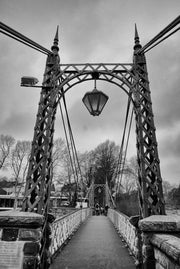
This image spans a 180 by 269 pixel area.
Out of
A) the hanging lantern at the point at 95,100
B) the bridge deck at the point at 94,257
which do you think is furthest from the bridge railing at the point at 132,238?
the hanging lantern at the point at 95,100

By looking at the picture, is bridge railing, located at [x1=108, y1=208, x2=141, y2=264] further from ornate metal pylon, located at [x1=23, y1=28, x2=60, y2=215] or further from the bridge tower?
ornate metal pylon, located at [x1=23, y1=28, x2=60, y2=215]

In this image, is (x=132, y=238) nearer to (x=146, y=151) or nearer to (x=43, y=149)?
(x=146, y=151)

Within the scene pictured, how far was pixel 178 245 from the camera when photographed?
151cm

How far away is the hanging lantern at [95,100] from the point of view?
10.5ft

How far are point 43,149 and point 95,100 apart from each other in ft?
4.56

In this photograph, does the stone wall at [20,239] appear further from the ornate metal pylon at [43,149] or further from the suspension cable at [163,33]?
the suspension cable at [163,33]

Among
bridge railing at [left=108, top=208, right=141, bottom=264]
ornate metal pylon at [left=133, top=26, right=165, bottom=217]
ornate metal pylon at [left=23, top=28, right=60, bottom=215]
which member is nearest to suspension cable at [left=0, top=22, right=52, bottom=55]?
ornate metal pylon at [left=23, top=28, right=60, bottom=215]

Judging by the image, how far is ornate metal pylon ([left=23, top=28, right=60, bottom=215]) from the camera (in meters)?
2.77

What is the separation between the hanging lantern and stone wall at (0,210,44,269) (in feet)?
6.95

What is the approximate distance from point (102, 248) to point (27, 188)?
9.73ft

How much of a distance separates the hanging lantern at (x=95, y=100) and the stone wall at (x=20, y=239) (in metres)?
2.12

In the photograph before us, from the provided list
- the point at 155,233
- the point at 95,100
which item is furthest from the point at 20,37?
the point at 155,233

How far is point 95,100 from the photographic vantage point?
321cm

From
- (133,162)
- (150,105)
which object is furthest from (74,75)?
(133,162)
